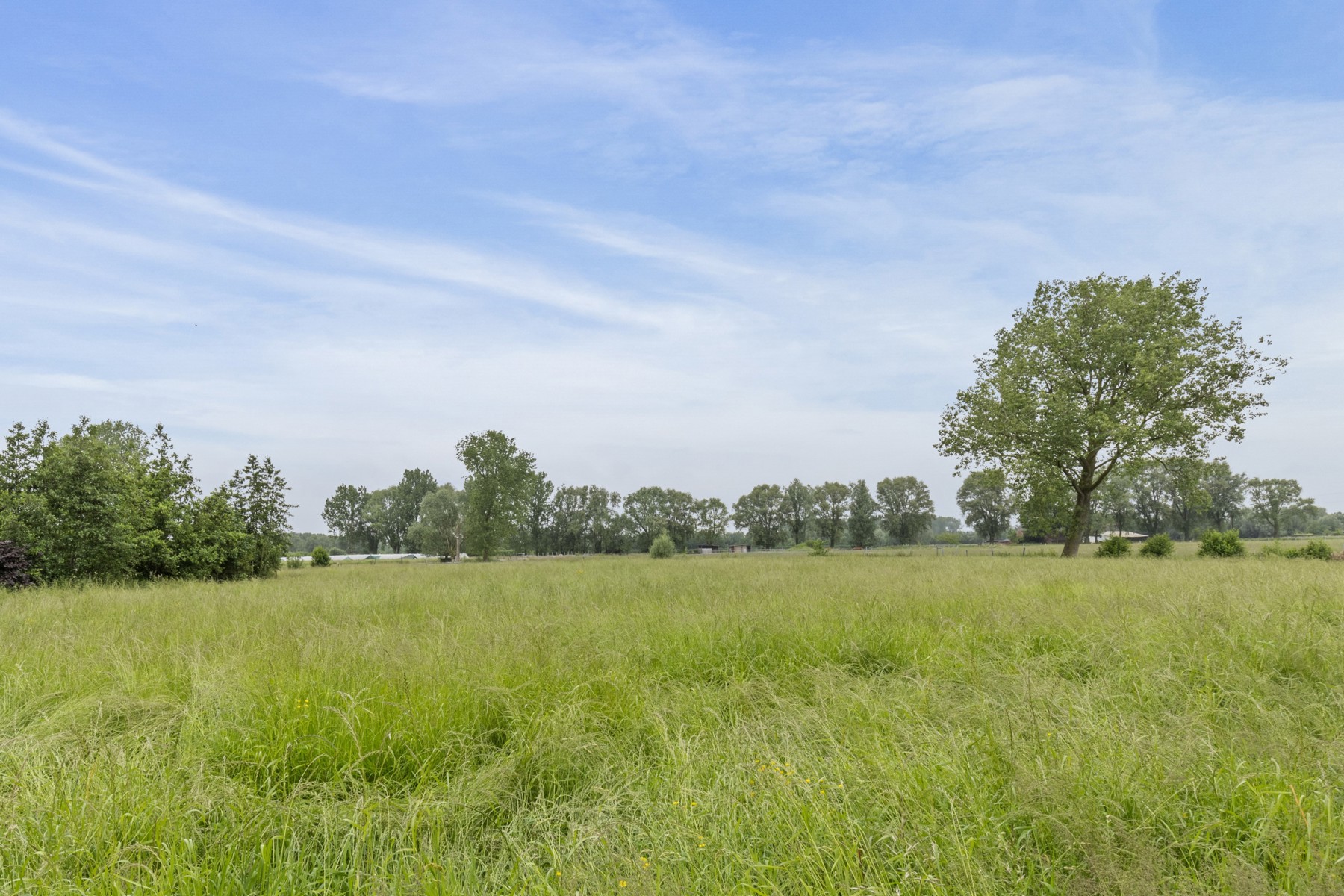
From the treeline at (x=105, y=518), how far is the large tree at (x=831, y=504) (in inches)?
3559

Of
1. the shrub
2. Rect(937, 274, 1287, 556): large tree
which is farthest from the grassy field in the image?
Rect(937, 274, 1287, 556): large tree

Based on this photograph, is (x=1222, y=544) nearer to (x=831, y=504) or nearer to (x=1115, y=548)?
(x=1115, y=548)

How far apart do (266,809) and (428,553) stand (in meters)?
95.0

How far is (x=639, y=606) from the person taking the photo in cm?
872

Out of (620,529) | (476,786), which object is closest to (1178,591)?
(476,786)

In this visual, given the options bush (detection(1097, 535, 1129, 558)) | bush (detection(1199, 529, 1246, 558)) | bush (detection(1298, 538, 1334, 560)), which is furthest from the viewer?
bush (detection(1097, 535, 1129, 558))

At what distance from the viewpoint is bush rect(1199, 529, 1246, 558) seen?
24.1m

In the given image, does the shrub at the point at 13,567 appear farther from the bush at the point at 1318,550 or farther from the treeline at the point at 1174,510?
the treeline at the point at 1174,510

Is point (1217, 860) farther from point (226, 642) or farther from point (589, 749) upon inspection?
point (226, 642)

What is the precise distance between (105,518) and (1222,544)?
122ft

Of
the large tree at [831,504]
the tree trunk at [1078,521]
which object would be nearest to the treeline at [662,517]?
the large tree at [831,504]

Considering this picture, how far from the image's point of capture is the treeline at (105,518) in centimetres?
1504

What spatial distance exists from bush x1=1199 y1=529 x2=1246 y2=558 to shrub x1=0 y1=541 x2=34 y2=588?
120ft

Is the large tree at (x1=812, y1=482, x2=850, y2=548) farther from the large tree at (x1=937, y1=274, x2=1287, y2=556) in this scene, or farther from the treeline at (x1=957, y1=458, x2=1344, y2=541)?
the large tree at (x1=937, y1=274, x2=1287, y2=556)
